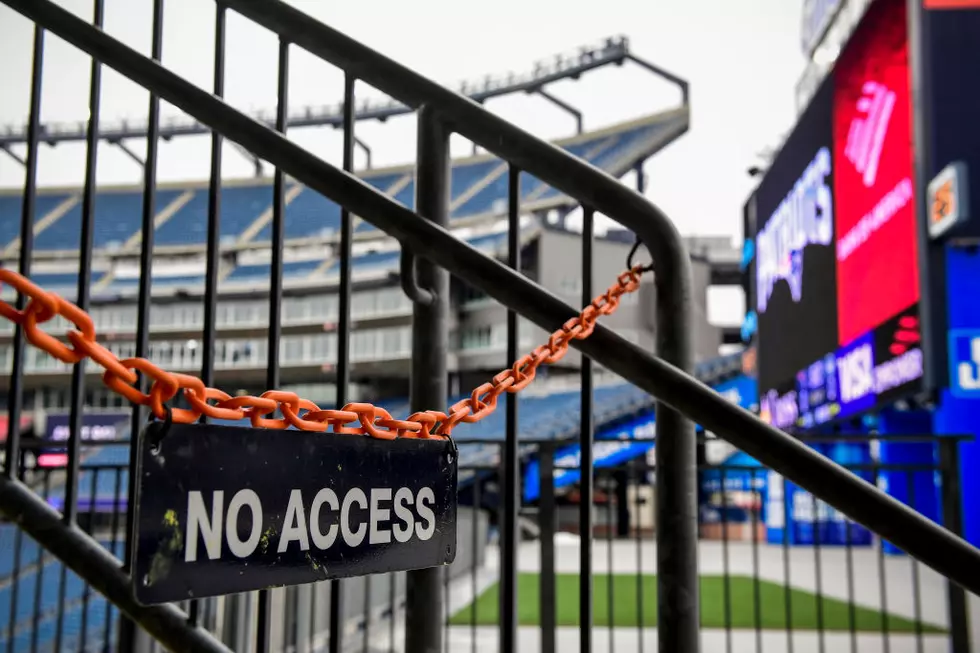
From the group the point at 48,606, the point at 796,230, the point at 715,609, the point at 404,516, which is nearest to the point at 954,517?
the point at 404,516

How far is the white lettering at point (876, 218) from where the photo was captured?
7309 mm

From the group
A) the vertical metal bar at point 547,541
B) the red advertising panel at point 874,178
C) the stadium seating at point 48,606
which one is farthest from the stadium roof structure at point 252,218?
the vertical metal bar at point 547,541

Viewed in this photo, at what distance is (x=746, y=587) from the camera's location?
7.40 metres

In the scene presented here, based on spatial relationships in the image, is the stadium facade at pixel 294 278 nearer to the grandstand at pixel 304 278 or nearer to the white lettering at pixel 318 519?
the grandstand at pixel 304 278

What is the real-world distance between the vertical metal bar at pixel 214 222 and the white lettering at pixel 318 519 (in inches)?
14.0

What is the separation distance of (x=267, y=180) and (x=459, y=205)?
23.7ft

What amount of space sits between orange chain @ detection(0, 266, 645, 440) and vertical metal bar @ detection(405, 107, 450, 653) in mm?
100

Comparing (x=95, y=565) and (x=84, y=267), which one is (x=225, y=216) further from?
(x=95, y=565)

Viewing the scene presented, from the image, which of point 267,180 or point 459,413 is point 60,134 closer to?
point 267,180

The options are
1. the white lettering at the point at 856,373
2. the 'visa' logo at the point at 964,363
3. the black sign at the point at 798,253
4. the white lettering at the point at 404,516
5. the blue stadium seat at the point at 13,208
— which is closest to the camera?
the white lettering at the point at 404,516

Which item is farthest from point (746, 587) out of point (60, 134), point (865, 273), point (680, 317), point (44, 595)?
point (60, 134)

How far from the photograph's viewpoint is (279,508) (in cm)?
77

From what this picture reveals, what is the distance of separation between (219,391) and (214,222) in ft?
1.52

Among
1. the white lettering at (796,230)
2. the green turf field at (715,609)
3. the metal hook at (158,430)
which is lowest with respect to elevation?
the green turf field at (715,609)
